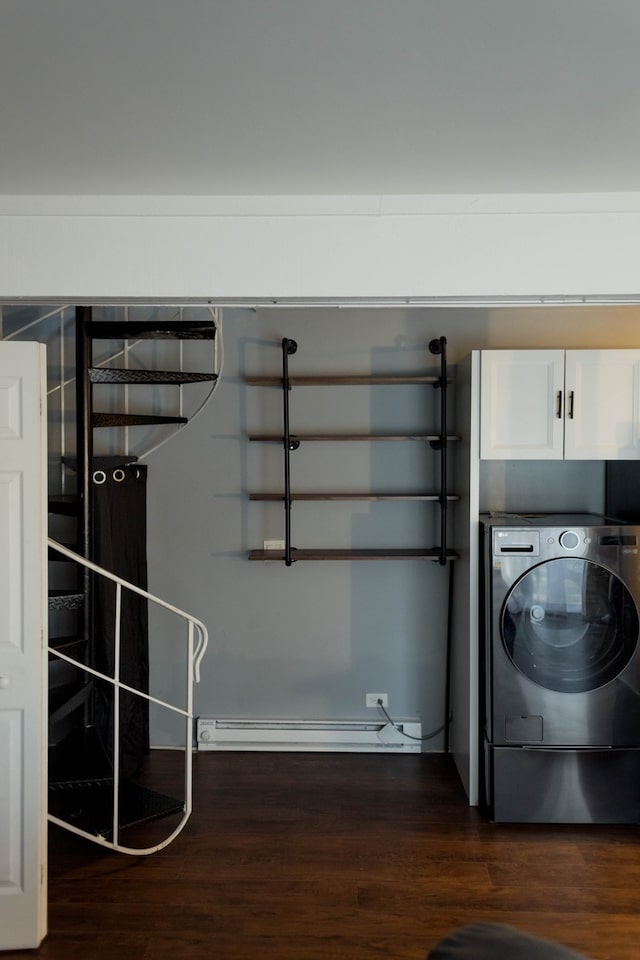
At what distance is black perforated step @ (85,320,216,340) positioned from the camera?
329 centimetres

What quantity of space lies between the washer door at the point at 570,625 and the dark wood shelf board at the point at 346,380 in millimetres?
1126

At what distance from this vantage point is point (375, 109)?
5.78 ft

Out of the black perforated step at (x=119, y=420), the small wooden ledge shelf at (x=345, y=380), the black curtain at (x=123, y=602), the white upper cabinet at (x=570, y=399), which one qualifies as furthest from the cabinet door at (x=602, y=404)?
the black curtain at (x=123, y=602)

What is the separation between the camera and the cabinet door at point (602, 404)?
3375 mm

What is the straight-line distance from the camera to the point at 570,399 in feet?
11.1

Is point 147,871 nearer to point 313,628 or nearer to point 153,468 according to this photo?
point 313,628

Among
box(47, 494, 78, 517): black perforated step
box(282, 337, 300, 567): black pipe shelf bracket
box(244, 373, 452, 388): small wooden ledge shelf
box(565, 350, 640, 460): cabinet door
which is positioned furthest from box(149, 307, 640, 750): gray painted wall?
box(47, 494, 78, 517): black perforated step

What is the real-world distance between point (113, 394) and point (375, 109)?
8.48 ft

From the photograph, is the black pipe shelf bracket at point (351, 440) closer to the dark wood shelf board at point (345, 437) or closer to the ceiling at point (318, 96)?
the dark wood shelf board at point (345, 437)

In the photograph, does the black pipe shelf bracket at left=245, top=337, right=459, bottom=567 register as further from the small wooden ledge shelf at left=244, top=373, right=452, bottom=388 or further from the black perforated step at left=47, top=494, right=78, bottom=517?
the black perforated step at left=47, top=494, right=78, bottom=517

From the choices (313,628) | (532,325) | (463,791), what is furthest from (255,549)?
(532,325)

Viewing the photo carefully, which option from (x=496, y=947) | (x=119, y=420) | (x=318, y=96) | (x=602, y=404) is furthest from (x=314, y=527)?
(x=496, y=947)

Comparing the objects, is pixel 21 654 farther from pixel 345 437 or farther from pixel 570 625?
pixel 570 625

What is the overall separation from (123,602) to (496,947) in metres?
2.93
